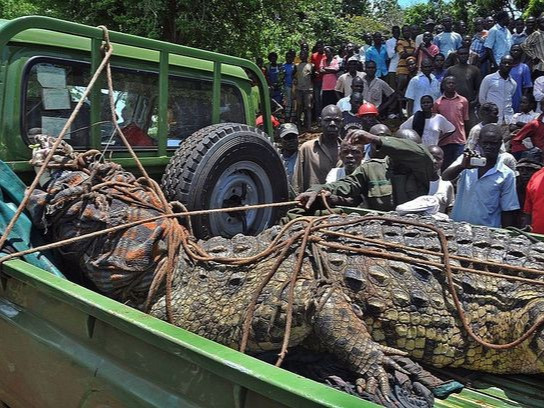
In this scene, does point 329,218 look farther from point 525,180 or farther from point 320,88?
point 320,88

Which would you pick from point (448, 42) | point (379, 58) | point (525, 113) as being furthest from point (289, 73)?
point (525, 113)

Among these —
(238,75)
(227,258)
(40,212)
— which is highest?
(238,75)

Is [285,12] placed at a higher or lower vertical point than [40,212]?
higher

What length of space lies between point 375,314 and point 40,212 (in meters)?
1.64

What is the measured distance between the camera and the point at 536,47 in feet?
28.5

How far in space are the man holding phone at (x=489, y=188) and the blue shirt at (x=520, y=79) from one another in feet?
14.1

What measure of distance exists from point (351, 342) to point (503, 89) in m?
6.66

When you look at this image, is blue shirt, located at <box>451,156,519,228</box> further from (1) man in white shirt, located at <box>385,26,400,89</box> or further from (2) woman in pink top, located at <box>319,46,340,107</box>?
(2) woman in pink top, located at <box>319,46,340,107</box>

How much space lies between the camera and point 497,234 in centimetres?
305

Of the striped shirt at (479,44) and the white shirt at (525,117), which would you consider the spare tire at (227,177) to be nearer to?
the white shirt at (525,117)

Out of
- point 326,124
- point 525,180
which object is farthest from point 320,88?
point 525,180

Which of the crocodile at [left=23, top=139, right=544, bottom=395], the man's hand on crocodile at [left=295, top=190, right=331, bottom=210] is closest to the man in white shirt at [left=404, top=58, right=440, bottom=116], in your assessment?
the man's hand on crocodile at [left=295, top=190, right=331, bottom=210]

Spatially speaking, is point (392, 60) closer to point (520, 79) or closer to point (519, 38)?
point (519, 38)

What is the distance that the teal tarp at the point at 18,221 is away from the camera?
269 centimetres
